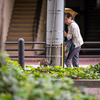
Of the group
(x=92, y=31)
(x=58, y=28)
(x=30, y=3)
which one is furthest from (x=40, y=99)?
(x=92, y=31)

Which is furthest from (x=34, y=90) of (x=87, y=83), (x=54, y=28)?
(x=54, y=28)

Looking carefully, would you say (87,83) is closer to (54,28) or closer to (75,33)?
(54,28)

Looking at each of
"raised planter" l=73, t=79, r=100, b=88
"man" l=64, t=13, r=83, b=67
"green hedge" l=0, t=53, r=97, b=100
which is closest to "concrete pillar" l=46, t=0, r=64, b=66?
"man" l=64, t=13, r=83, b=67

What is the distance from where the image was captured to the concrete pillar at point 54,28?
19.0 ft

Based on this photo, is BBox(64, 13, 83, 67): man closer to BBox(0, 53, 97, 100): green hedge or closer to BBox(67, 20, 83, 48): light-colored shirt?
BBox(67, 20, 83, 48): light-colored shirt

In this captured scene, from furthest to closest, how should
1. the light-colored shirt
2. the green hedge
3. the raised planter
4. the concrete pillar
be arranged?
the light-colored shirt, the concrete pillar, the raised planter, the green hedge

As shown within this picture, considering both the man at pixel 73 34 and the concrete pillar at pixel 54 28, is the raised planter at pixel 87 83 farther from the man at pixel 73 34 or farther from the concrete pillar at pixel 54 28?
the man at pixel 73 34

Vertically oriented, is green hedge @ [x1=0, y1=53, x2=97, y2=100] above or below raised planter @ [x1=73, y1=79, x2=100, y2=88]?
above

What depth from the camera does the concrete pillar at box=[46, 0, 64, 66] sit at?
5.80 metres

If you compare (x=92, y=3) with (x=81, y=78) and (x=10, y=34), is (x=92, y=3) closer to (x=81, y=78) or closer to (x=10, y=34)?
(x=10, y=34)

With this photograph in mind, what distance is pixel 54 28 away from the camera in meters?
5.84

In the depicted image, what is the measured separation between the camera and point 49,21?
5.82m

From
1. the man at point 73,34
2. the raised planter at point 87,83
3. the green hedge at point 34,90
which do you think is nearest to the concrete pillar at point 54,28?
the man at point 73,34

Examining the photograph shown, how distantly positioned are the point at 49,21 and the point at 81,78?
61.7 inches
